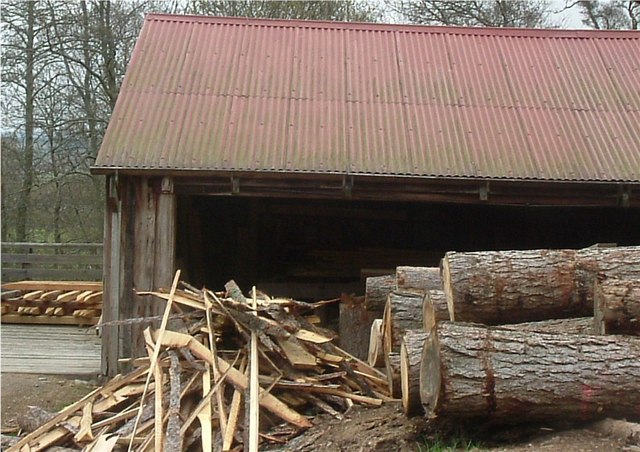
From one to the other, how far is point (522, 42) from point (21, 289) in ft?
35.5

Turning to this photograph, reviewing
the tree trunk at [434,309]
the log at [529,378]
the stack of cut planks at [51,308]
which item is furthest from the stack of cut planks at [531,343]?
the stack of cut planks at [51,308]

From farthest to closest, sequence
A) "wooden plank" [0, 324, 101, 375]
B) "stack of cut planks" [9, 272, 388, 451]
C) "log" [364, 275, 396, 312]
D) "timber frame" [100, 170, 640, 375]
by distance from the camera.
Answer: "wooden plank" [0, 324, 101, 375], "timber frame" [100, 170, 640, 375], "log" [364, 275, 396, 312], "stack of cut planks" [9, 272, 388, 451]

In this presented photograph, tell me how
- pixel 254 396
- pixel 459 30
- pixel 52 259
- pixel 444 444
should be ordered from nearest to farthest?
pixel 444 444 → pixel 254 396 → pixel 459 30 → pixel 52 259

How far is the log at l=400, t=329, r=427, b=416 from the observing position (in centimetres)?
524

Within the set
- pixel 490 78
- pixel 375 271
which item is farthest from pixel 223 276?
pixel 490 78

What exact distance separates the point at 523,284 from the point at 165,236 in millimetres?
5063

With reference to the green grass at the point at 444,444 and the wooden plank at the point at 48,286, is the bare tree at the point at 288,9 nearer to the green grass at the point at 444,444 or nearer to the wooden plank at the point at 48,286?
the wooden plank at the point at 48,286

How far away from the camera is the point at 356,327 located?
8.79m

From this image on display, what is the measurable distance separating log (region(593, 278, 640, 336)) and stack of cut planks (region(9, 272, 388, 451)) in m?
2.22

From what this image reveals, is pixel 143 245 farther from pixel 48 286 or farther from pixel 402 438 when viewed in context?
pixel 48 286

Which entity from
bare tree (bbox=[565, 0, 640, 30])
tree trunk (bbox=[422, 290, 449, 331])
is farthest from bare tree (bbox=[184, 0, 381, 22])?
tree trunk (bbox=[422, 290, 449, 331])

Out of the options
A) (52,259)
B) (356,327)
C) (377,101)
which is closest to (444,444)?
(356,327)

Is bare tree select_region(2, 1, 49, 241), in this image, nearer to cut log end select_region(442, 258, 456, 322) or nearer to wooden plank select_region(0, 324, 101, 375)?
wooden plank select_region(0, 324, 101, 375)

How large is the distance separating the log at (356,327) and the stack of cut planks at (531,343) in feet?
10.1
